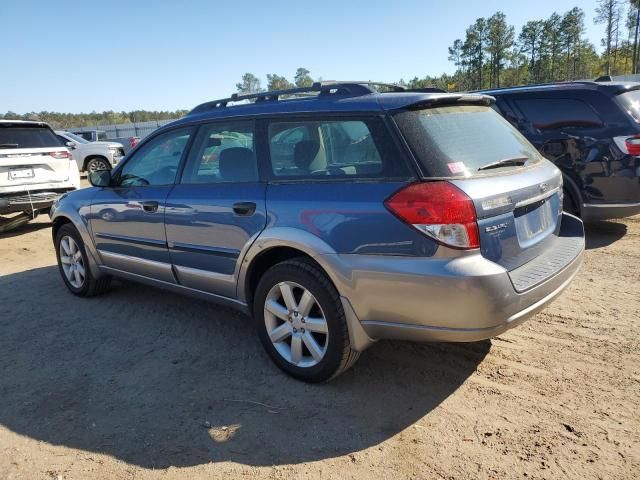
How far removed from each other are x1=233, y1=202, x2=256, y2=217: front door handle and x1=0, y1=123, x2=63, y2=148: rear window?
6595mm

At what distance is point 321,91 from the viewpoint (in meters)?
3.29

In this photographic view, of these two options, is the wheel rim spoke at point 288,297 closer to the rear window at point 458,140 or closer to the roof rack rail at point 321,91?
the rear window at point 458,140

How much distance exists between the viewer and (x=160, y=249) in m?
3.97

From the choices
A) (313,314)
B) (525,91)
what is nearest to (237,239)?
(313,314)

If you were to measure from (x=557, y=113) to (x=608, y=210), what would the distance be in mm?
1269

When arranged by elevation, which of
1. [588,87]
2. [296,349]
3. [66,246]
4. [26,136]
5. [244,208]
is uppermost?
[26,136]

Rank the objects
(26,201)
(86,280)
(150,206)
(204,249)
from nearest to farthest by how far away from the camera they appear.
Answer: (204,249), (150,206), (86,280), (26,201)

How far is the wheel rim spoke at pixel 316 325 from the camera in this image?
9.61ft

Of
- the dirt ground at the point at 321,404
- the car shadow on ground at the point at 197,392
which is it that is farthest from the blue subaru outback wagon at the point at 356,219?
the dirt ground at the point at 321,404

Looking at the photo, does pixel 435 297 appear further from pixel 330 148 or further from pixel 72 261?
pixel 72 261

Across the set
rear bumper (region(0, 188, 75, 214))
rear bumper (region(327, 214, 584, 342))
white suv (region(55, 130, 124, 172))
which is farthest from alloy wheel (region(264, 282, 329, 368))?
white suv (region(55, 130, 124, 172))

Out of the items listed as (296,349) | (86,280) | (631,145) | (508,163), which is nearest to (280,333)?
(296,349)

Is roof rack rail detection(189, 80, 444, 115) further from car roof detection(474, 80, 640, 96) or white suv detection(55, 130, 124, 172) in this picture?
white suv detection(55, 130, 124, 172)

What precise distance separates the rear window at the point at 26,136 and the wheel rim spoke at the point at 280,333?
7.00 meters
